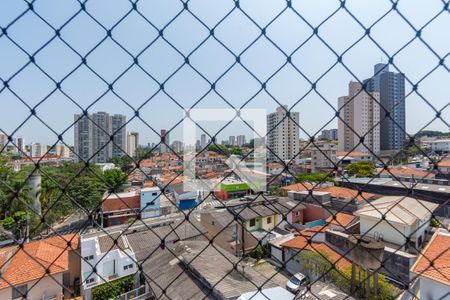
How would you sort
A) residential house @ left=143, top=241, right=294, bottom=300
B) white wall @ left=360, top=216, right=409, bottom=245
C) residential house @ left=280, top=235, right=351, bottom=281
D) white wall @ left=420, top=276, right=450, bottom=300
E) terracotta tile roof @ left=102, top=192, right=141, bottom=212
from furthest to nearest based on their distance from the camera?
terracotta tile roof @ left=102, top=192, right=141, bottom=212
white wall @ left=360, top=216, right=409, bottom=245
residential house @ left=280, top=235, right=351, bottom=281
residential house @ left=143, top=241, right=294, bottom=300
white wall @ left=420, top=276, right=450, bottom=300

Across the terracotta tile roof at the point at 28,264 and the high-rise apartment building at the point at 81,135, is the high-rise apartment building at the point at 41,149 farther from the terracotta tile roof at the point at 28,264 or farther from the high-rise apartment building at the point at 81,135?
the terracotta tile roof at the point at 28,264

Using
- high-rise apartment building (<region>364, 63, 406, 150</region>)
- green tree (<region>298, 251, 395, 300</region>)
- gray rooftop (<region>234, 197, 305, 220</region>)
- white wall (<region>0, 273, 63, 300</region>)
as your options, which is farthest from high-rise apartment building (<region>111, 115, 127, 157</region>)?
white wall (<region>0, 273, 63, 300</region>)

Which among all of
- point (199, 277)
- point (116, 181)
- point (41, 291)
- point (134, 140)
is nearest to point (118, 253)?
point (41, 291)

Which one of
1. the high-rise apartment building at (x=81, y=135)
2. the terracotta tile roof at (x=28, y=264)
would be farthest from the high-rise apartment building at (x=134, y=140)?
the terracotta tile roof at (x=28, y=264)

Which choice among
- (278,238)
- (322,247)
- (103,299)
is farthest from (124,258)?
(322,247)

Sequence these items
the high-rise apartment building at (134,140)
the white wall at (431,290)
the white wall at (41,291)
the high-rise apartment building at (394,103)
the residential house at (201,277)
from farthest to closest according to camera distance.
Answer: the white wall at (41,291) → the residential house at (201,277) → the white wall at (431,290) → the high-rise apartment building at (134,140) → the high-rise apartment building at (394,103)

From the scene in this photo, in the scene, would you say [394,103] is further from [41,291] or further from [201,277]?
[41,291]

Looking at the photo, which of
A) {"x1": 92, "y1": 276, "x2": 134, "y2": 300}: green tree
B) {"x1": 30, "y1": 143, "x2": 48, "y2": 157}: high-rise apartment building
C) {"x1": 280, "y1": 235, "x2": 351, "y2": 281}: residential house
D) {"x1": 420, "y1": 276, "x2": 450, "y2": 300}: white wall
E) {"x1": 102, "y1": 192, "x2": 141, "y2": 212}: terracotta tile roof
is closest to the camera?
{"x1": 30, "y1": 143, "x2": 48, "y2": 157}: high-rise apartment building

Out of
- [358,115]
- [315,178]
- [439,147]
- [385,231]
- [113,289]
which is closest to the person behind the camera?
[358,115]

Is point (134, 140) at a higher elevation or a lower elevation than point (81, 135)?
lower

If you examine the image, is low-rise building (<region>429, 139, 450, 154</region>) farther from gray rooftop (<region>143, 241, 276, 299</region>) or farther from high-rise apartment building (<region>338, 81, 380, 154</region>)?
gray rooftop (<region>143, 241, 276, 299</region>)

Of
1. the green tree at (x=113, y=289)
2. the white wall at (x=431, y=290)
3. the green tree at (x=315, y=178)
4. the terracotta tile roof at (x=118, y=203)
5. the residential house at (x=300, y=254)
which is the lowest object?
the green tree at (x=113, y=289)

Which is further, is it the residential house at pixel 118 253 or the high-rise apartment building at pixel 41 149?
the residential house at pixel 118 253
